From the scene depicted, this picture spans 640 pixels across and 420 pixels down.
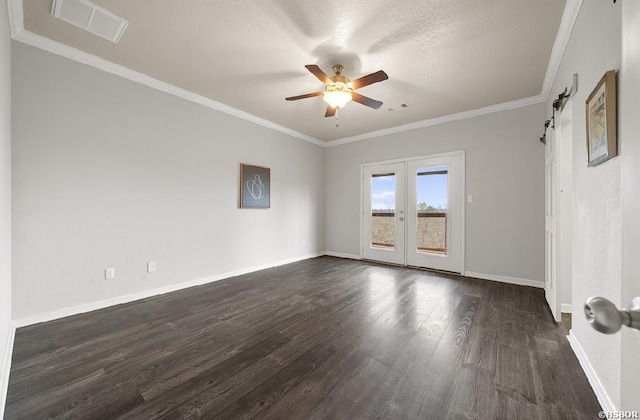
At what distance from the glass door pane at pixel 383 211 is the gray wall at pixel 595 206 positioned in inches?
122

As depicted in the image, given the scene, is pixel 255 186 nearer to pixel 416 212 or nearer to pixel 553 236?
pixel 416 212

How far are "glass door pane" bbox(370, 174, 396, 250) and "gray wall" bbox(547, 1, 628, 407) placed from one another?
310 cm

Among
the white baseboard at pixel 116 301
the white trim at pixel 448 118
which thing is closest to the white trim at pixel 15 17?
the white baseboard at pixel 116 301

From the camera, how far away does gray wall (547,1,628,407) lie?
135cm

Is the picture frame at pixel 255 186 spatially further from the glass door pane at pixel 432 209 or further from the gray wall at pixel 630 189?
the gray wall at pixel 630 189

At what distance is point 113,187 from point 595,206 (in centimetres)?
432

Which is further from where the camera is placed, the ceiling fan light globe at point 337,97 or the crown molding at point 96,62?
the ceiling fan light globe at point 337,97

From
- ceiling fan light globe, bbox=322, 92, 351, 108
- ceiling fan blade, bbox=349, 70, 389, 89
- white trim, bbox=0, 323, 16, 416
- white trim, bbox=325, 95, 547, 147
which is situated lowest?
white trim, bbox=0, 323, 16, 416

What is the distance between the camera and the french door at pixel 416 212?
14.4 ft

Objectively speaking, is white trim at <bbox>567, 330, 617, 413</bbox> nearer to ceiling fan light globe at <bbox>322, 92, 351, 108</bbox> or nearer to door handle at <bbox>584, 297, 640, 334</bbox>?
door handle at <bbox>584, 297, 640, 334</bbox>

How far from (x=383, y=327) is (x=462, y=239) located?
105 inches

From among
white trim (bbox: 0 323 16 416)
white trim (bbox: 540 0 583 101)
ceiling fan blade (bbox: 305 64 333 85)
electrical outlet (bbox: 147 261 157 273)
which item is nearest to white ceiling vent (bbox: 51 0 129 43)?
ceiling fan blade (bbox: 305 64 333 85)

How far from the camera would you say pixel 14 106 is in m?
2.37

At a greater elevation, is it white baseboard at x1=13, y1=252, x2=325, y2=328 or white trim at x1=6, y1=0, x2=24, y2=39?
white trim at x1=6, y1=0, x2=24, y2=39
